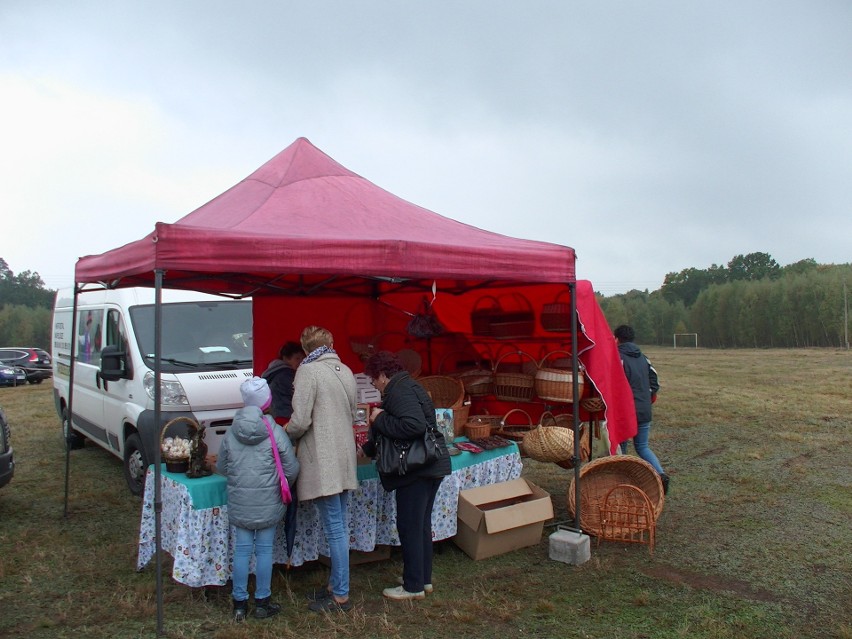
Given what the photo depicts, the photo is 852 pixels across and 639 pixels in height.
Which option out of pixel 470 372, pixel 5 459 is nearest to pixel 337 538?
pixel 470 372

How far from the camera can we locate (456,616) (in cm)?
390

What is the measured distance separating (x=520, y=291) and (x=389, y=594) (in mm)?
3284

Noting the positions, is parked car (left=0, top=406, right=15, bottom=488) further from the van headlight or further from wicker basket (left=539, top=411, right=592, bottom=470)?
wicker basket (left=539, top=411, right=592, bottom=470)

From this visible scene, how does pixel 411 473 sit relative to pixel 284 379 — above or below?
below

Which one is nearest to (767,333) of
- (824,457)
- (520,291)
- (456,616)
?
(824,457)

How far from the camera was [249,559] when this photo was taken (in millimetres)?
3824

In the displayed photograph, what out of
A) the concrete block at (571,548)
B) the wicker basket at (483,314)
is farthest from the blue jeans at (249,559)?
the wicker basket at (483,314)

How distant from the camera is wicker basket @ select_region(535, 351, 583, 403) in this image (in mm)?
5535

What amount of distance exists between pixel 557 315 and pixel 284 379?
259 centimetres

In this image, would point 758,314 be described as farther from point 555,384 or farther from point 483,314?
point 555,384

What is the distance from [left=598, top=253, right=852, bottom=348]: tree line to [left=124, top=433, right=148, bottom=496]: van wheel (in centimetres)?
2912

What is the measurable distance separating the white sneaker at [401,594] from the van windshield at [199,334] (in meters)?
3.09

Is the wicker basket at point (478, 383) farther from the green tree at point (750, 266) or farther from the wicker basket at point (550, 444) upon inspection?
the green tree at point (750, 266)

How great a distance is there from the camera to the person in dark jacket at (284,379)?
4.86 m
